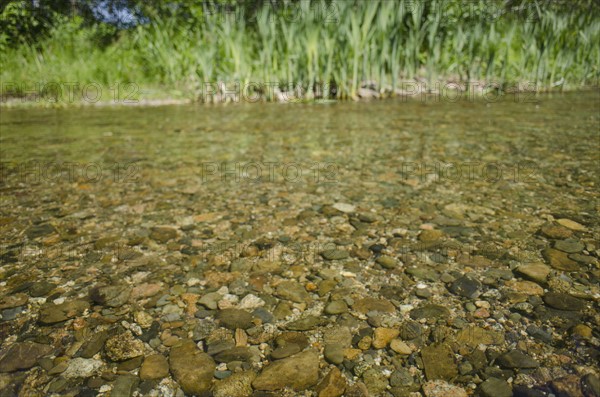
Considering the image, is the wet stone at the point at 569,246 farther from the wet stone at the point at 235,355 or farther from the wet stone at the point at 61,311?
the wet stone at the point at 61,311

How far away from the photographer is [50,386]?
1.07 metres

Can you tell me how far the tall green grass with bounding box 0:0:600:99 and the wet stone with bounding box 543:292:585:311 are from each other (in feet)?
18.9

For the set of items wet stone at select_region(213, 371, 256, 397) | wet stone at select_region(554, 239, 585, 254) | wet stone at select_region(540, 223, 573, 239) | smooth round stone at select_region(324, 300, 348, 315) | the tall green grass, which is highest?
the tall green grass

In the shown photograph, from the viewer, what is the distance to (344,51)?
6.70 metres

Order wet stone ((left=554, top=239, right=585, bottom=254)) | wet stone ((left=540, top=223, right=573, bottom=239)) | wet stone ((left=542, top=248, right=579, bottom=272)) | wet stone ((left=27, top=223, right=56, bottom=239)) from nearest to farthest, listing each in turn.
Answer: wet stone ((left=542, top=248, right=579, bottom=272)) < wet stone ((left=554, top=239, right=585, bottom=254)) < wet stone ((left=540, top=223, right=573, bottom=239)) < wet stone ((left=27, top=223, right=56, bottom=239))

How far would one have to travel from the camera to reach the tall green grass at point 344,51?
21.8 ft

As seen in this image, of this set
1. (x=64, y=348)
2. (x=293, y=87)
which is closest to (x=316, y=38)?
(x=293, y=87)

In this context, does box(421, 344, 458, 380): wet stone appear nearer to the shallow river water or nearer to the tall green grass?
the shallow river water

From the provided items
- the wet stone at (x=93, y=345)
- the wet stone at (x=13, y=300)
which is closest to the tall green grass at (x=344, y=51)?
the wet stone at (x=13, y=300)

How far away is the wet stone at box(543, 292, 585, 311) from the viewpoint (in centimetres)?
134

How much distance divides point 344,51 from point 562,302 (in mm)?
5959

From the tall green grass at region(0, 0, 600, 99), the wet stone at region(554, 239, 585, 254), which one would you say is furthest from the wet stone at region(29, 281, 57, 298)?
the tall green grass at region(0, 0, 600, 99)

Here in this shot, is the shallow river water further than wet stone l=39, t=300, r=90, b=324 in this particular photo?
No

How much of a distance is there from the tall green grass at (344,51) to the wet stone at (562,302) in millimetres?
5751
